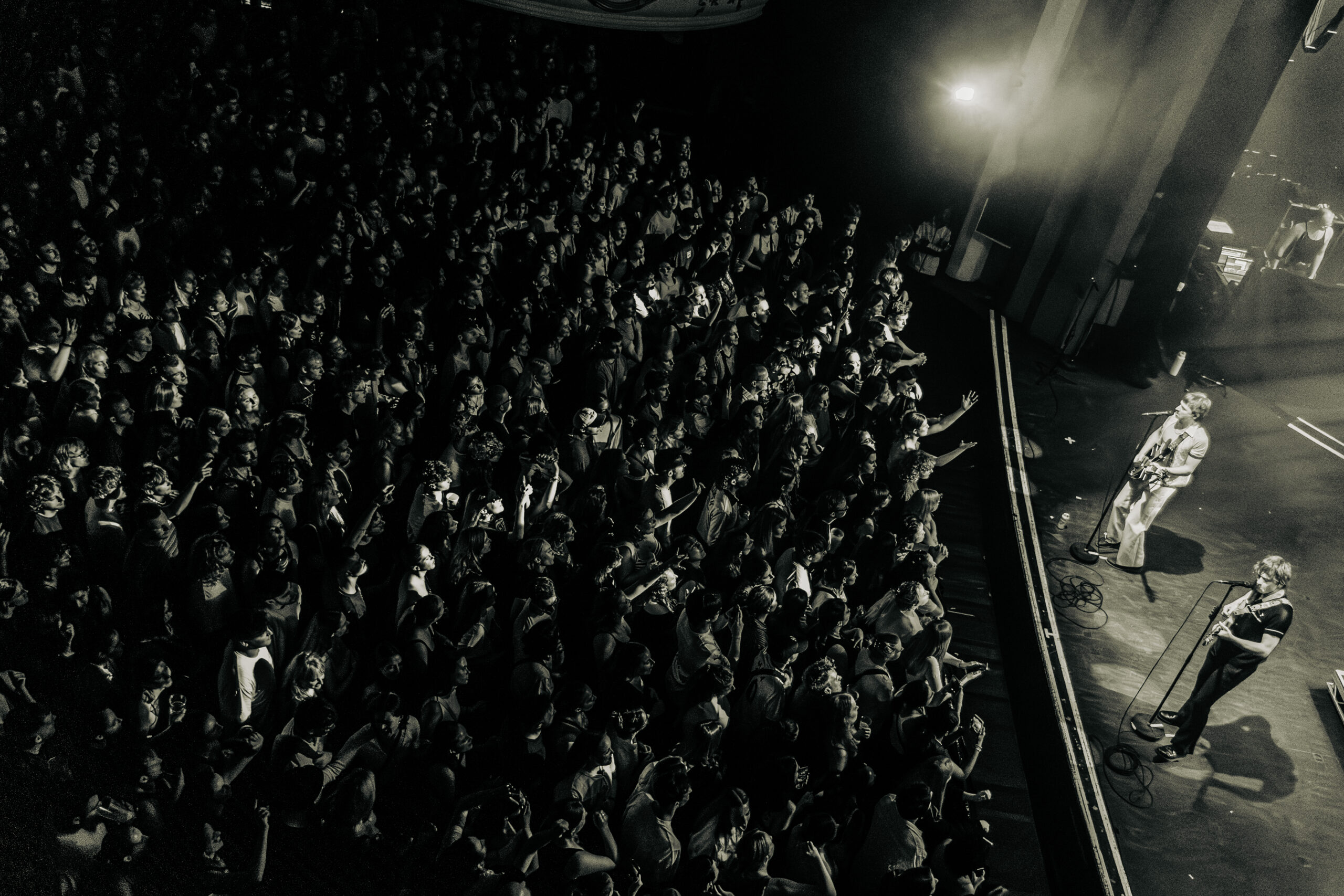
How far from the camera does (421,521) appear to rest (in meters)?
5.88

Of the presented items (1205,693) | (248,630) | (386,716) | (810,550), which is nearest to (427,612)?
(386,716)

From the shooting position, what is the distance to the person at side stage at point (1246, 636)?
6723 millimetres

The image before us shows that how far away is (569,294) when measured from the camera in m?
Answer: 8.89

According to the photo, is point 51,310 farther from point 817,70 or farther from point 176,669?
point 817,70

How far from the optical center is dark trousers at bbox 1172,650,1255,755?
22.5 feet

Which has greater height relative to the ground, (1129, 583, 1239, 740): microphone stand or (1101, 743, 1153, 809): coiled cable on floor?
(1129, 583, 1239, 740): microphone stand

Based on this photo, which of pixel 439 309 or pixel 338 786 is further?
pixel 439 309

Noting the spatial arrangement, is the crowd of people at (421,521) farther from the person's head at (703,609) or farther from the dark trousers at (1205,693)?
the dark trousers at (1205,693)

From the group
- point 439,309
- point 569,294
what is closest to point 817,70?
point 569,294

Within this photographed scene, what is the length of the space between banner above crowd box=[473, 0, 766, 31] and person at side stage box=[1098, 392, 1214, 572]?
8215 millimetres

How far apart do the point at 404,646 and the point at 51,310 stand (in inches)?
159

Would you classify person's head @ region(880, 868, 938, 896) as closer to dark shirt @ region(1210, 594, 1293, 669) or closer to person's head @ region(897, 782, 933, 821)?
person's head @ region(897, 782, 933, 821)

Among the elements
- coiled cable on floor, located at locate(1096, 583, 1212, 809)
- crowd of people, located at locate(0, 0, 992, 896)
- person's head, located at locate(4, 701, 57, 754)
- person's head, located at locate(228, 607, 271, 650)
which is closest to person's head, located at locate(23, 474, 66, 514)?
crowd of people, located at locate(0, 0, 992, 896)

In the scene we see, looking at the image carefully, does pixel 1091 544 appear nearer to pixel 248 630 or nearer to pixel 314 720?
pixel 314 720
